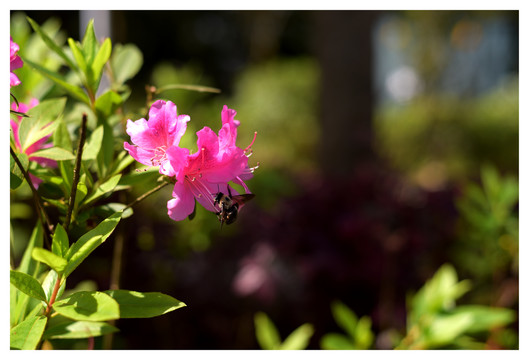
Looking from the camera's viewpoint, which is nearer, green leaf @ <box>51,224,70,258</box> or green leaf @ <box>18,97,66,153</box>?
green leaf @ <box>51,224,70,258</box>

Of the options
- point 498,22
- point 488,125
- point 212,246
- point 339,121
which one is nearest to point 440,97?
point 488,125

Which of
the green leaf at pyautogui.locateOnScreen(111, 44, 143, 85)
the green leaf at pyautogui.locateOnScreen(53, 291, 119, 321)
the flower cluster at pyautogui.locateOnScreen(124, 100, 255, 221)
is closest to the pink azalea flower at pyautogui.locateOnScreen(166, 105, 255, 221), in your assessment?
the flower cluster at pyautogui.locateOnScreen(124, 100, 255, 221)

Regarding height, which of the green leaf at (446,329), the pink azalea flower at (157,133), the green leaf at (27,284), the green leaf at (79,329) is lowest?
the green leaf at (446,329)

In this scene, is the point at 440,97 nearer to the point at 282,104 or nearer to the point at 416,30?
the point at 416,30

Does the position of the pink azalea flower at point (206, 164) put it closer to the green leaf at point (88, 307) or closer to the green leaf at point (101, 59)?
the green leaf at point (88, 307)

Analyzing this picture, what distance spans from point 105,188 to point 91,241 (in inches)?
4.2

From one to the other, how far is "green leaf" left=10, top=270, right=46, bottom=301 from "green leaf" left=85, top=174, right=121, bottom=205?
0.41 ft

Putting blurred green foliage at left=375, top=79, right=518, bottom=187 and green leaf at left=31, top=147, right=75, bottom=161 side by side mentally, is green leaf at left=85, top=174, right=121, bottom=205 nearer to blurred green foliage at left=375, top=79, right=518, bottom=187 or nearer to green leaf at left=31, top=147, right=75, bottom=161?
green leaf at left=31, top=147, right=75, bottom=161

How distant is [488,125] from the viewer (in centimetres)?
949

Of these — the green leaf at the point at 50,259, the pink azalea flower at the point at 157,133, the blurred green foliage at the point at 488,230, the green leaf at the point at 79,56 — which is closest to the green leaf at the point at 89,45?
the green leaf at the point at 79,56

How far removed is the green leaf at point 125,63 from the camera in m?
0.91

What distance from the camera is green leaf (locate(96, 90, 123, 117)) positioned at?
29.3 inches

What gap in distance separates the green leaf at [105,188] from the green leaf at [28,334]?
0.15 m
